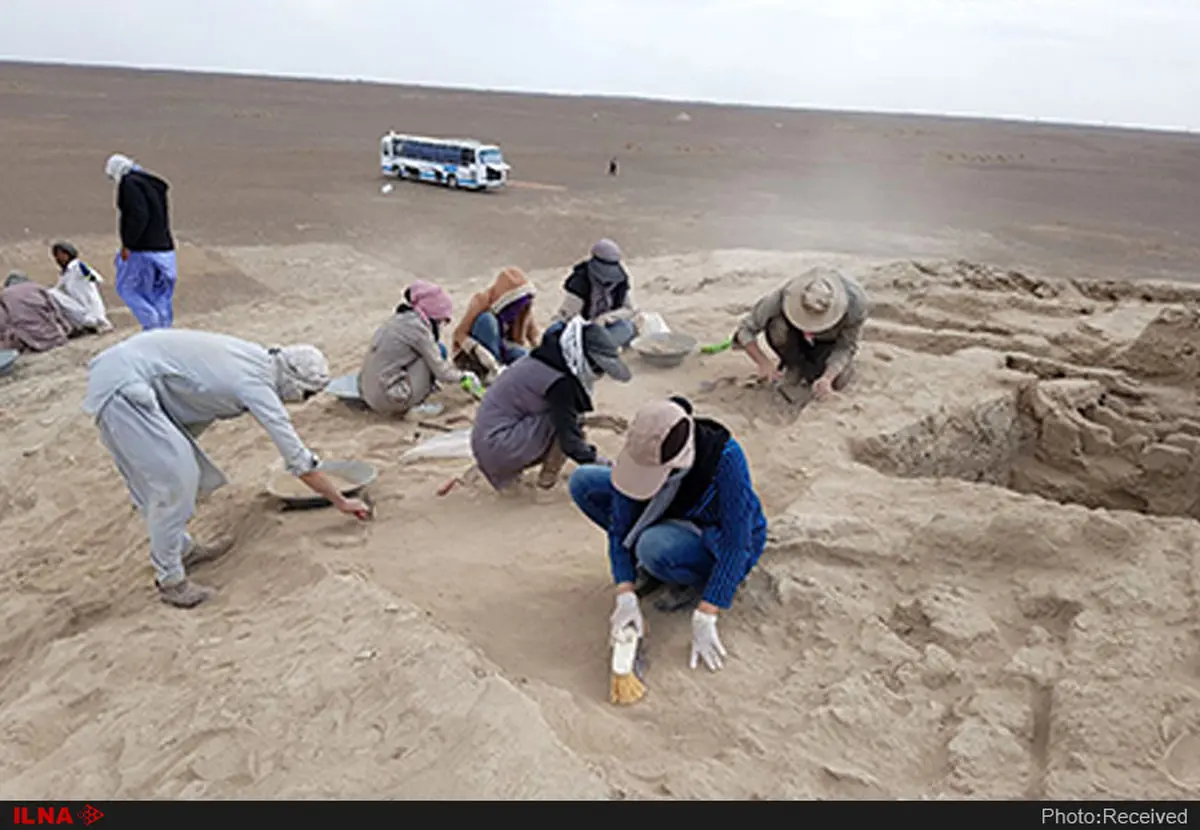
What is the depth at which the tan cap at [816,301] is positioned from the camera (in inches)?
194

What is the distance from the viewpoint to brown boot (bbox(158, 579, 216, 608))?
351cm

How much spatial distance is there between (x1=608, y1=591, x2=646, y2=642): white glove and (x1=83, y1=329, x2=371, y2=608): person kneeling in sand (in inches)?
55.1

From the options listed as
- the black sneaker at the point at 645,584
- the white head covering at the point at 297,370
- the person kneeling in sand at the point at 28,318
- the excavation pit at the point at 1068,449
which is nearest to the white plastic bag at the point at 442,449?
the white head covering at the point at 297,370

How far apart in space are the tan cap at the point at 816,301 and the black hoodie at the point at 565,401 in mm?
1683

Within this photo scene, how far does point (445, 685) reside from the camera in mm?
2639

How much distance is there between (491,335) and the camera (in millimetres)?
5816

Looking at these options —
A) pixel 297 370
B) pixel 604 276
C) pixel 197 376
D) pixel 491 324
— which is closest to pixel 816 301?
pixel 604 276

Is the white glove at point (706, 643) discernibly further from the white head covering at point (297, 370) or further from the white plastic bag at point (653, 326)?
the white plastic bag at point (653, 326)

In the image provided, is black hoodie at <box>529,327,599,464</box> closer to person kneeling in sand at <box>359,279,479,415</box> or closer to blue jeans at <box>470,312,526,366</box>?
person kneeling in sand at <box>359,279,479,415</box>

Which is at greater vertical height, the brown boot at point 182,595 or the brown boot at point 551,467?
the brown boot at point 551,467

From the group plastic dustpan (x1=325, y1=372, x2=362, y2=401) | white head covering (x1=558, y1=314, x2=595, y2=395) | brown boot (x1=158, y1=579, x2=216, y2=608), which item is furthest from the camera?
plastic dustpan (x1=325, y1=372, x2=362, y2=401)
